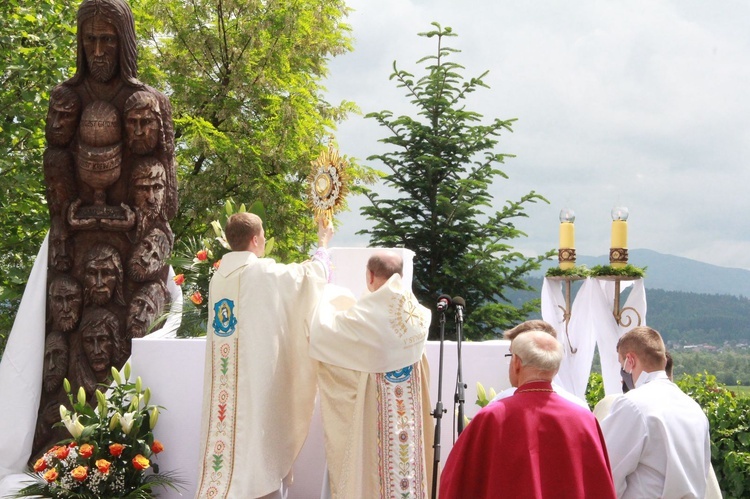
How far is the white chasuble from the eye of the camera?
6.23 m

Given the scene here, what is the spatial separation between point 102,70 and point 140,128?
639 mm

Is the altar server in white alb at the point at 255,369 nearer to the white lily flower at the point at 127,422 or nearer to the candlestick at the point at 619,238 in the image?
the white lily flower at the point at 127,422

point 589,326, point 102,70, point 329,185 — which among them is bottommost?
point 589,326

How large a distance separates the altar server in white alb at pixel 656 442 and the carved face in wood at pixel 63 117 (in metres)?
5.64

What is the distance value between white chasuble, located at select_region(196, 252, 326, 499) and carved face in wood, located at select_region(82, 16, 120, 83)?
2.69 metres

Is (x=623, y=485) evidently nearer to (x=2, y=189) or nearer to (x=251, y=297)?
(x=251, y=297)

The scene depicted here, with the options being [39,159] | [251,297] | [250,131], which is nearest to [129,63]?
[251,297]

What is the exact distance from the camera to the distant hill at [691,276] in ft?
350

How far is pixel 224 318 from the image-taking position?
6.46 meters

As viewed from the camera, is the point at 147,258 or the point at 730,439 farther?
the point at 147,258

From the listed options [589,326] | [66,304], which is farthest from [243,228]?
[589,326]

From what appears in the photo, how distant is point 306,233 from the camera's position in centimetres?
1934

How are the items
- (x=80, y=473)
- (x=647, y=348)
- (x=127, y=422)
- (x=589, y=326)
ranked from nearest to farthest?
(x=647, y=348)
(x=80, y=473)
(x=127, y=422)
(x=589, y=326)

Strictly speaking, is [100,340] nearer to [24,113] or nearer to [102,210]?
[102,210]
